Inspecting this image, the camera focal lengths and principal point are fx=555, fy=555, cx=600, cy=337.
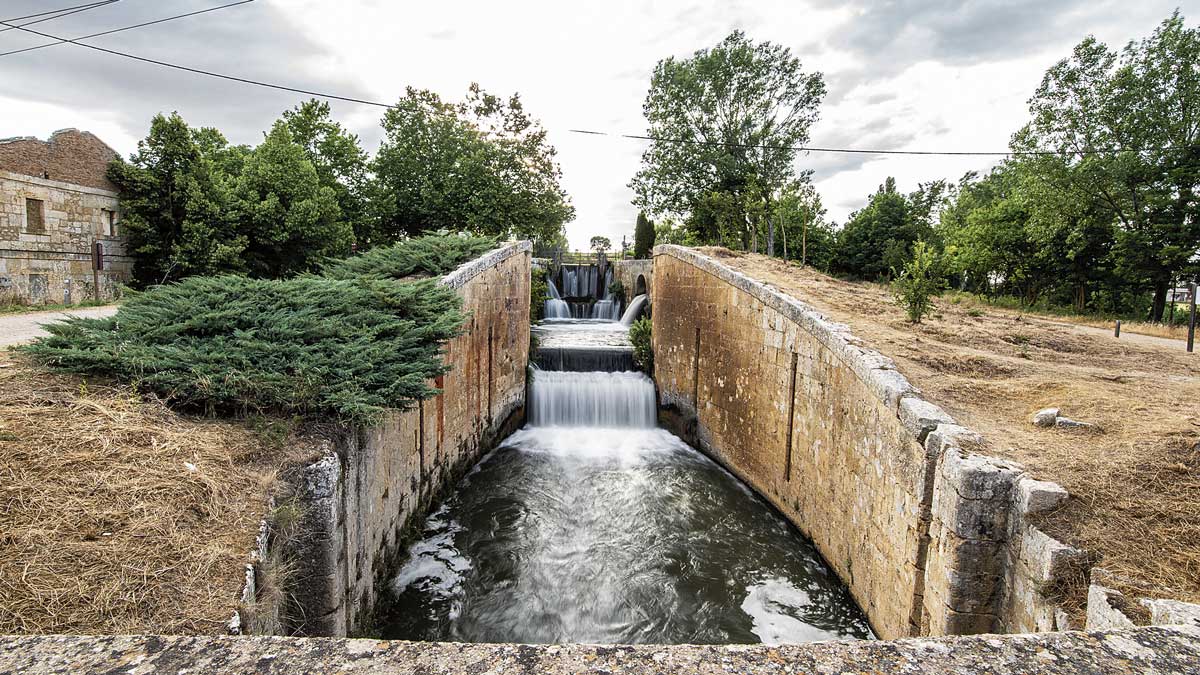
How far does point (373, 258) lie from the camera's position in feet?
34.5

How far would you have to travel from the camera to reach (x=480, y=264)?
1040 cm

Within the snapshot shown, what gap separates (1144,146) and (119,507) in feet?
92.0

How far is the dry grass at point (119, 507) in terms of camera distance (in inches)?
103

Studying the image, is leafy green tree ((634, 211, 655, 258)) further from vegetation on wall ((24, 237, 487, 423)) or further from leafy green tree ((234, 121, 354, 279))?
vegetation on wall ((24, 237, 487, 423))

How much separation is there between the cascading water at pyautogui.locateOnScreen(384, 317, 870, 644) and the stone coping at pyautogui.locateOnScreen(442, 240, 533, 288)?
350 centimetres

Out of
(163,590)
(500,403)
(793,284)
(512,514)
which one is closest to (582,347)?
(500,403)

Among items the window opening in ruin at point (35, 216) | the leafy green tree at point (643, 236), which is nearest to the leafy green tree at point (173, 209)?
the window opening in ruin at point (35, 216)

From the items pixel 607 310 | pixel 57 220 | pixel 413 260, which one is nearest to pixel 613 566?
pixel 413 260

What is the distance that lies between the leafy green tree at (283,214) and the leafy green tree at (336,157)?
229 cm

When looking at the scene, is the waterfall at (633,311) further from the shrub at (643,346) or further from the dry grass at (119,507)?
the dry grass at (119,507)

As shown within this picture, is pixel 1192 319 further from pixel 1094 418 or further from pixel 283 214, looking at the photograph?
pixel 283 214

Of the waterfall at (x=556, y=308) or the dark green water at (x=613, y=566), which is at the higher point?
the waterfall at (x=556, y=308)

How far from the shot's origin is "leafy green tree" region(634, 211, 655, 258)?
3244cm

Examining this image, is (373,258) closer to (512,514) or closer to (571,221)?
(512,514)
